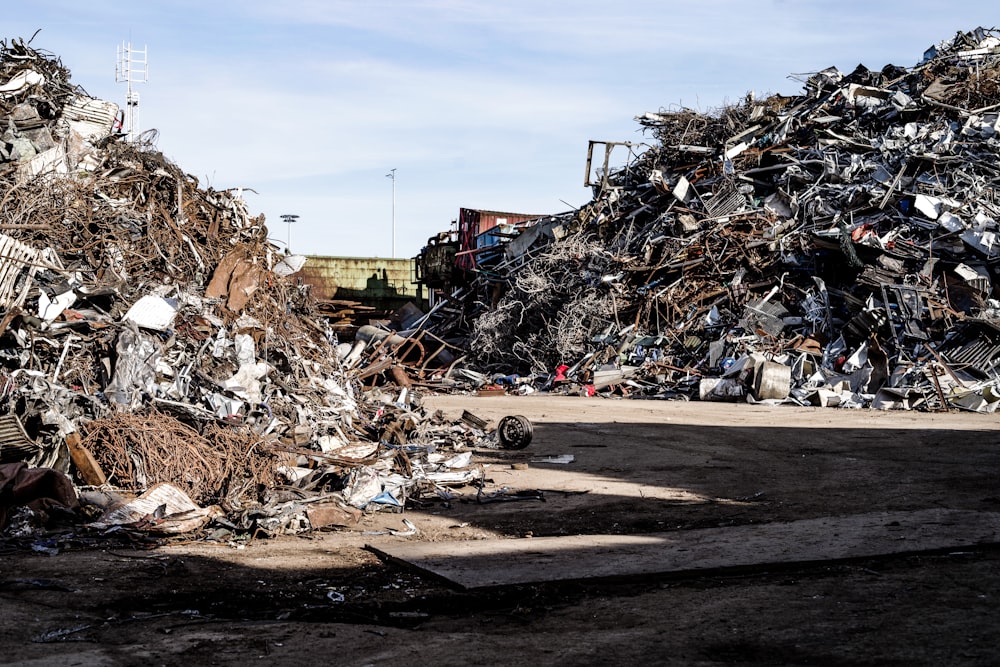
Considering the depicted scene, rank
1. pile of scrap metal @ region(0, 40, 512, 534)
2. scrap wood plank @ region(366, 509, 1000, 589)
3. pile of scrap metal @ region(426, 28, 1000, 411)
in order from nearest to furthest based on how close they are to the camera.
→ 1. scrap wood plank @ region(366, 509, 1000, 589)
2. pile of scrap metal @ region(0, 40, 512, 534)
3. pile of scrap metal @ region(426, 28, 1000, 411)

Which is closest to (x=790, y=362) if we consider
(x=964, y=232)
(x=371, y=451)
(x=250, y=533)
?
(x=964, y=232)

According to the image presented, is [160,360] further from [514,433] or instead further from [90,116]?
[90,116]

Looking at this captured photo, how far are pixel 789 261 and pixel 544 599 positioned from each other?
16.7m

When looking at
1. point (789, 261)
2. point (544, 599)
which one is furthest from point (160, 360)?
point (789, 261)

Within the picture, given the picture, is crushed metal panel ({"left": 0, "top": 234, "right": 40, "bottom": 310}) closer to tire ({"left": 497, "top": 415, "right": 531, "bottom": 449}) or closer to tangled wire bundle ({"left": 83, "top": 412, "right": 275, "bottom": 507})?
tangled wire bundle ({"left": 83, "top": 412, "right": 275, "bottom": 507})

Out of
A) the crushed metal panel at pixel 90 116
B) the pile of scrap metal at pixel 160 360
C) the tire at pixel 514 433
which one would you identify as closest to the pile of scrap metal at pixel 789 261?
the tire at pixel 514 433

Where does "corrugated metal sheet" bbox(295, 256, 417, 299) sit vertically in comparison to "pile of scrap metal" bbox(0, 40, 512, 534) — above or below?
above

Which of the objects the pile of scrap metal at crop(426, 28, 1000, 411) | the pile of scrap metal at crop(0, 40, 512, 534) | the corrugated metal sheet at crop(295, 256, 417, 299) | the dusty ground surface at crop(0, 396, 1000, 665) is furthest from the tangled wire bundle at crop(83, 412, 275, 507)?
the corrugated metal sheet at crop(295, 256, 417, 299)

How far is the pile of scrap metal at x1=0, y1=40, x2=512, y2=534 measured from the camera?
7668 millimetres

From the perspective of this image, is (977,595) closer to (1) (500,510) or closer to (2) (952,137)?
Result: (1) (500,510)

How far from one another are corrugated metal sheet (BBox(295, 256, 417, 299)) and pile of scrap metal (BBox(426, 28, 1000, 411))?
8664 mm

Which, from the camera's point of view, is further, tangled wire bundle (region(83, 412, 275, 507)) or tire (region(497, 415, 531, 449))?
tire (region(497, 415, 531, 449))

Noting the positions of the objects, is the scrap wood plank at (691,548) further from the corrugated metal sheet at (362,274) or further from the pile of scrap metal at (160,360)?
the corrugated metal sheet at (362,274)

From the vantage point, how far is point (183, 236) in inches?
439
